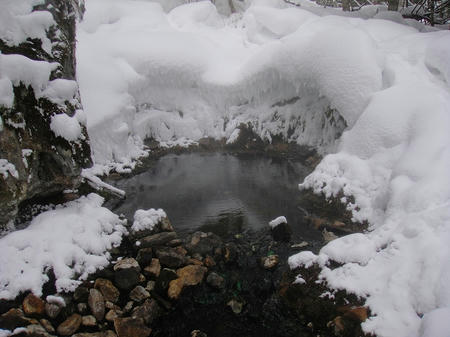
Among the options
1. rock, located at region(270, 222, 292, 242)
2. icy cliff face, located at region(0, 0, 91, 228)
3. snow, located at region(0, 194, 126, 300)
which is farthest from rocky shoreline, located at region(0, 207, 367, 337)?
icy cliff face, located at region(0, 0, 91, 228)

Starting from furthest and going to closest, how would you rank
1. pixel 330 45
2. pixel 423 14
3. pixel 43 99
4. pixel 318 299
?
pixel 423 14 < pixel 330 45 < pixel 43 99 < pixel 318 299

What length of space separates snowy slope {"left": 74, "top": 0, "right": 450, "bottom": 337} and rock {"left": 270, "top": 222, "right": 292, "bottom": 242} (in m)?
1.04

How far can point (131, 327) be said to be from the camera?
14.0ft

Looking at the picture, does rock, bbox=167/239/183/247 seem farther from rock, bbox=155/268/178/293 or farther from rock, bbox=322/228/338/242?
rock, bbox=322/228/338/242

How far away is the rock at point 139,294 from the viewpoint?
4742 millimetres

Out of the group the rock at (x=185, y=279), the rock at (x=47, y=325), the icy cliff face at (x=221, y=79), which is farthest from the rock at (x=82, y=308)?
the icy cliff face at (x=221, y=79)

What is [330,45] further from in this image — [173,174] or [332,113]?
[173,174]

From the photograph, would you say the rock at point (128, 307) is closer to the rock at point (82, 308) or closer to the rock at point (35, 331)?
the rock at point (82, 308)

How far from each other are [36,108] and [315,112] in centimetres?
750

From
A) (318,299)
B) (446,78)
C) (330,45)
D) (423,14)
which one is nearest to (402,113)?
(446,78)

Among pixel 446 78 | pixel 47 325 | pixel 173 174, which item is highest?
pixel 446 78

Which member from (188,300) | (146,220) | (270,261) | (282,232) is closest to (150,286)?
(188,300)

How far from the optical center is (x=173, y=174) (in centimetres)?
914

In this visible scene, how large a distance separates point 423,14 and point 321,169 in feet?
26.6
